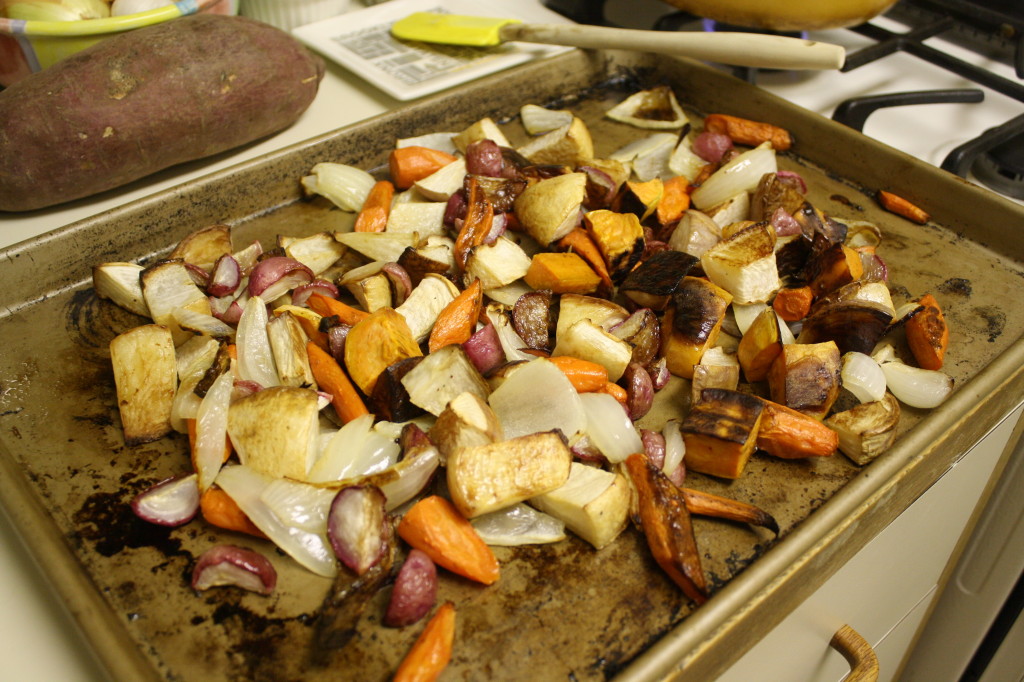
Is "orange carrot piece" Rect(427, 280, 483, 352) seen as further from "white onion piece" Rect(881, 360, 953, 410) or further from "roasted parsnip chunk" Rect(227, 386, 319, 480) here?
"white onion piece" Rect(881, 360, 953, 410)

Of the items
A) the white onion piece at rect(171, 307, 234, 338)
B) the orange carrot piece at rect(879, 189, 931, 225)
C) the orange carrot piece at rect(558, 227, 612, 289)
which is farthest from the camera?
the orange carrot piece at rect(879, 189, 931, 225)

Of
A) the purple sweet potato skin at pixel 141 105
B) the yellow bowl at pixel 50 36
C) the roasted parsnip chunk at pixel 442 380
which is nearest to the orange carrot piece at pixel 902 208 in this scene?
the roasted parsnip chunk at pixel 442 380

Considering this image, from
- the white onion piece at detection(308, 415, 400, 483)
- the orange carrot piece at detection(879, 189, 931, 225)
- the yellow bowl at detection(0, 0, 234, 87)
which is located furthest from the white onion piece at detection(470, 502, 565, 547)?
the yellow bowl at detection(0, 0, 234, 87)

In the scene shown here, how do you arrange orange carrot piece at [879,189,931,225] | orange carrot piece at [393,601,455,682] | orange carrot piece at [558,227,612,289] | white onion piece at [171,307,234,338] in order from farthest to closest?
orange carrot piece at [879,189,931,225], orange carrot piece at [558,227,612,289], white onion piece at [171,307,234,338], orange carrot piece at [393,601,455,682]

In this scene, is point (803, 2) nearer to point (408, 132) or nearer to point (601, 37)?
point (601, 37)

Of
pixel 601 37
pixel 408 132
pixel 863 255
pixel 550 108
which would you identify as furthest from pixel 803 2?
pixel 408 132

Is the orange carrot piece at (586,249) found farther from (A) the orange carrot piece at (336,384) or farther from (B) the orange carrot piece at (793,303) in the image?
(A) the orange carrot piece at (336,384)
